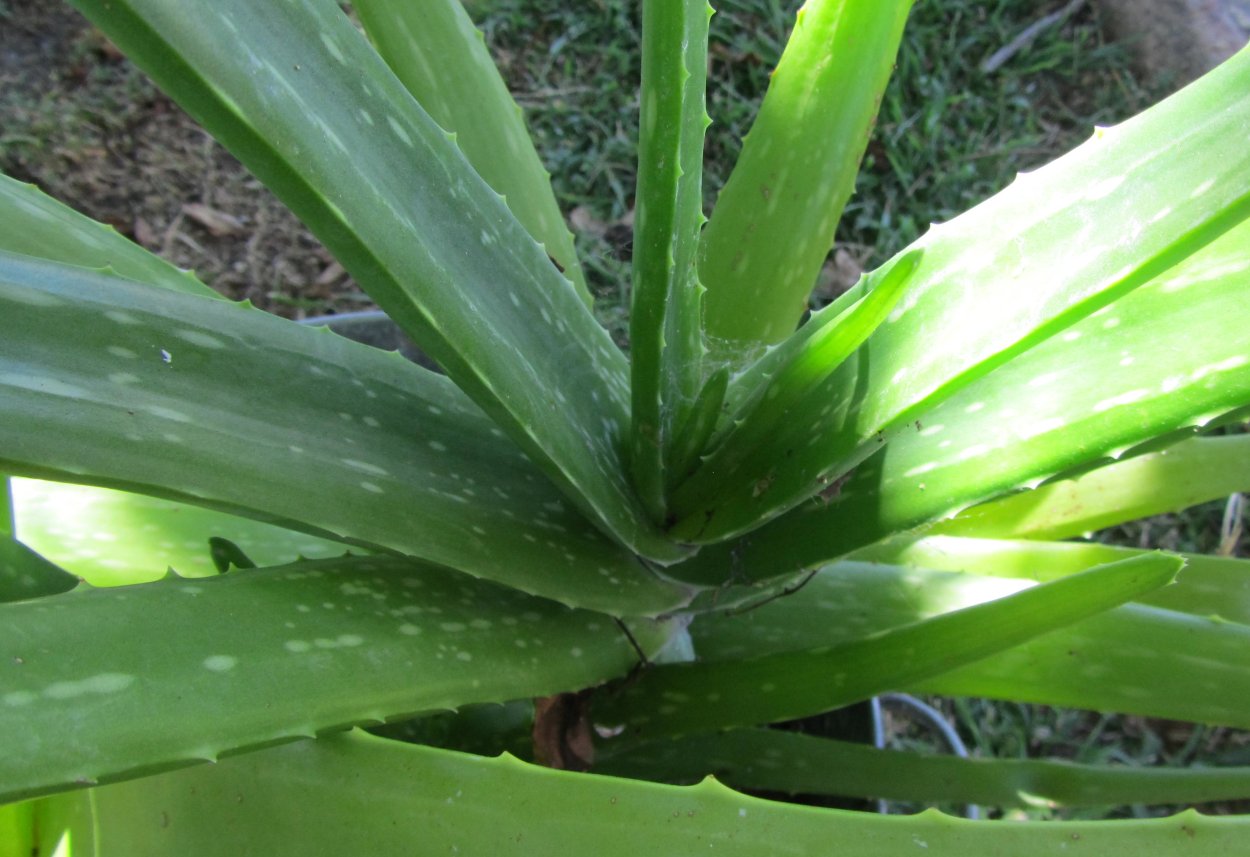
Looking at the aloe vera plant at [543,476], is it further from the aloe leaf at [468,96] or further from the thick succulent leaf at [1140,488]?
the thick succulent leaf at [1140,488]

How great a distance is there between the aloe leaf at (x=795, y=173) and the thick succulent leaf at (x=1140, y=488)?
0.24m

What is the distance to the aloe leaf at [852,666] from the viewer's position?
0.46 meters

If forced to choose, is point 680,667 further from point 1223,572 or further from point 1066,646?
point 1223,572

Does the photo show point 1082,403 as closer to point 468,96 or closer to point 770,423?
point 770,423

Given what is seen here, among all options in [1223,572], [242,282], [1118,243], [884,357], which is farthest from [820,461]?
[242,282]

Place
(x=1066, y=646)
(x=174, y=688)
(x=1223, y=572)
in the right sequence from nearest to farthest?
(x=174, y=688)
(x=1066, y=646)
(x=1223, y=572)

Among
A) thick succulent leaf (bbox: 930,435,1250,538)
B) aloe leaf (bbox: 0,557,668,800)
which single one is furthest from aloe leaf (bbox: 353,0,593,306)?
thick succulent leaf (bbox: 930,435,1250,538)

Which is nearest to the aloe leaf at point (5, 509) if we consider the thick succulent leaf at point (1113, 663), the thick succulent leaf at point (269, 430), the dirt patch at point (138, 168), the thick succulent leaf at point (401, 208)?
the thick succulent leaf at point (269, 430)

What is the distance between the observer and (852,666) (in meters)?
0.54

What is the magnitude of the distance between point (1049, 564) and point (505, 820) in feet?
1.67

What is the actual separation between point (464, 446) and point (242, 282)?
3.06ft

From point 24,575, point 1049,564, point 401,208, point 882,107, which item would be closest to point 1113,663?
point 1049,564

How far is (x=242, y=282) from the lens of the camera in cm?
130

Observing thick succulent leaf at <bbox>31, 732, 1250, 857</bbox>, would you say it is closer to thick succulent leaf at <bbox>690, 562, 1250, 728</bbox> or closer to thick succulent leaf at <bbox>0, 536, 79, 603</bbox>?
thick succulent leaf at <bbox>0, 536, 79, 603</bbox>
